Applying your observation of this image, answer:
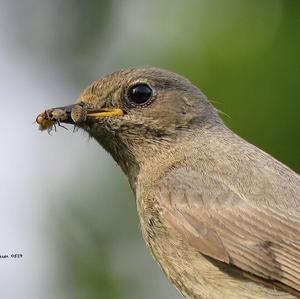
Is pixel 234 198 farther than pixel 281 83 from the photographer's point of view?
No

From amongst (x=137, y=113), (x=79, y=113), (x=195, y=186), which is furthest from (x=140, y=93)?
(x=195, y=186)

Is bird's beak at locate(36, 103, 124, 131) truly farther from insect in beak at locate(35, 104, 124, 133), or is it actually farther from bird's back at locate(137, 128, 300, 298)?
bird's back at locate(137, 128, 300, 298)

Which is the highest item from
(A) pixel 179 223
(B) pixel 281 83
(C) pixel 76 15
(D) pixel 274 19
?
(C) pixel 76 15

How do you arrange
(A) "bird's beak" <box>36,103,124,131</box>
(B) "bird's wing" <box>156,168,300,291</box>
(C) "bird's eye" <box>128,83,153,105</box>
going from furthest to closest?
(C) "bird's eye" <box>128,83,153,105</box>
(A) "bird's beak" <box>36,103,124,131</box>
(B) "bird's wing" <box>156,168,300,291</box>

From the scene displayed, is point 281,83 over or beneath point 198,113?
over

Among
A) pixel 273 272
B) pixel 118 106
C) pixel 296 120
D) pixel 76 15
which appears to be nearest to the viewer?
pixel 273 272

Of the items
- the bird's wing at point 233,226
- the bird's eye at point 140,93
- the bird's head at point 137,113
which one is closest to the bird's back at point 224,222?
the bird's wing at point 233,226

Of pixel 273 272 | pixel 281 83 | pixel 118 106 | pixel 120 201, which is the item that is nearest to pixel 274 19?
pixel 281 83

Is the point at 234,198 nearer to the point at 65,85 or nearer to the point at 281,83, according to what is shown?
the point at 281,83

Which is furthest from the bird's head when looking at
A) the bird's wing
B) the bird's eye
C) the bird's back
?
the bird's wing
